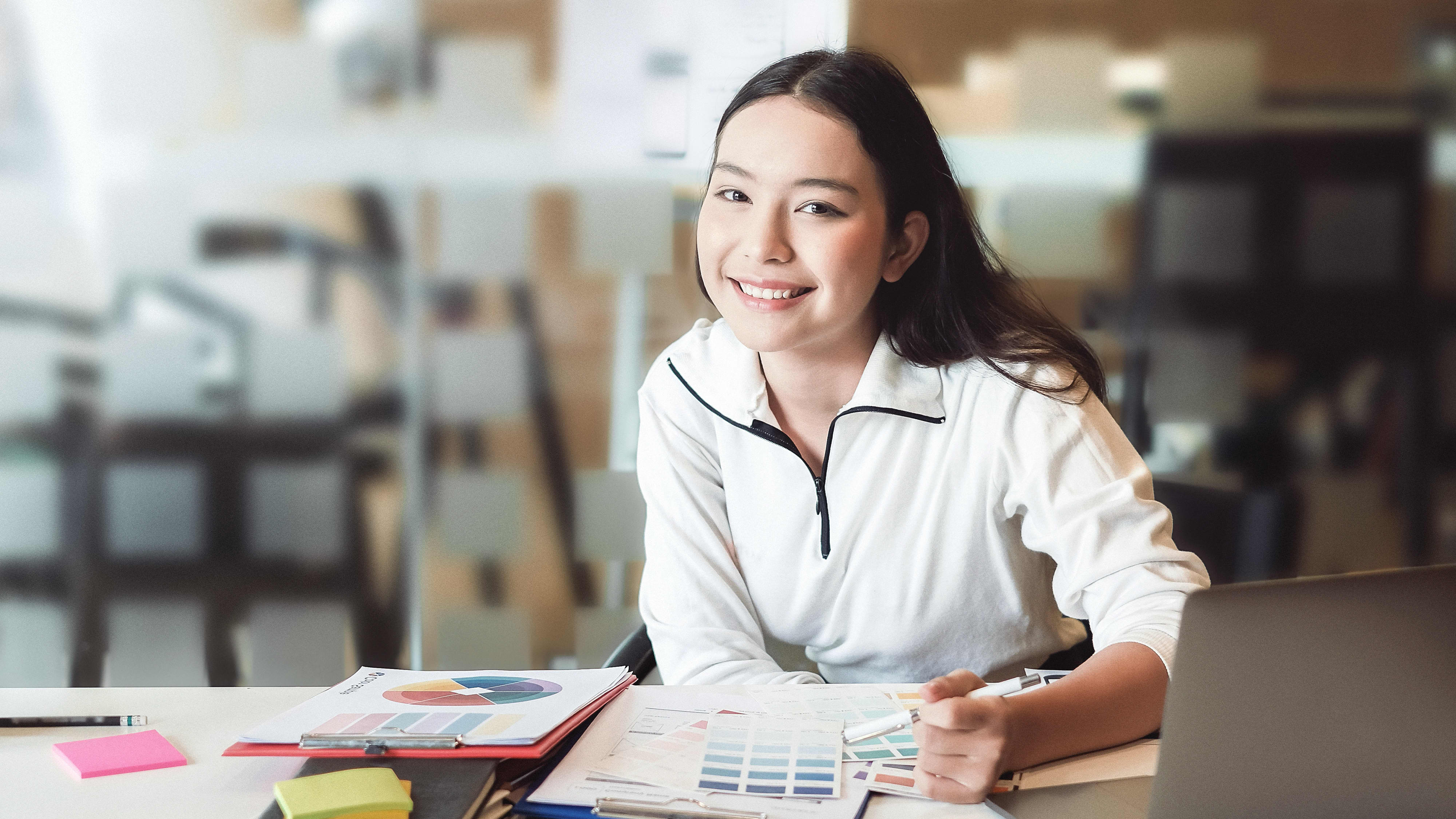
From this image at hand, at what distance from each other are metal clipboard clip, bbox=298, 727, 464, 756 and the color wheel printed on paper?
8 cm

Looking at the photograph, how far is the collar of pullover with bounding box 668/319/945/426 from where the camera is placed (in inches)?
47.6

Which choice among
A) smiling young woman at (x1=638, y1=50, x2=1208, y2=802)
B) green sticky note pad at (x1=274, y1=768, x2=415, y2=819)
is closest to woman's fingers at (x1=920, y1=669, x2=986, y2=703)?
smiling young woman at (x1=638, y1=50, x2=1208, y2=802)

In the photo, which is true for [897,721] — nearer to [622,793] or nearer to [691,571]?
Answer: [622,793]

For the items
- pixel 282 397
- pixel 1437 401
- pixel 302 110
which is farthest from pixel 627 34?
pixel 1437 401

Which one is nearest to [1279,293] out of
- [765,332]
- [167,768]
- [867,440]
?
[867,440]

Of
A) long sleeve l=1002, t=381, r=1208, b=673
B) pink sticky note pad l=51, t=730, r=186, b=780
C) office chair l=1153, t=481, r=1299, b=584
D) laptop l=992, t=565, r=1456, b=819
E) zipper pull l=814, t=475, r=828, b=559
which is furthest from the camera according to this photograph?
office chair l=1153, t=481, r=1299, b=584

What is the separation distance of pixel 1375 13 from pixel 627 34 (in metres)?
1.61

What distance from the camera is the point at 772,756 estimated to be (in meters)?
0.80

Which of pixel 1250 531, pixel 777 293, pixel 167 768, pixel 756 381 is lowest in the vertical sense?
pixel 1250 531

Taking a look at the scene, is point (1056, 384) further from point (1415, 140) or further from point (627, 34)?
point (1415, 140)

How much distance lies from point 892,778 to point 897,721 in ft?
0.23

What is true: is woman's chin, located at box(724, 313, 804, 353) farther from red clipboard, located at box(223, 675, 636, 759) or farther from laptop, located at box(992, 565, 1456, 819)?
laptop, located at box(992, 565, 1456, 819)

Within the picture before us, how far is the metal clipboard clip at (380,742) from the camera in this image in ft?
2.51

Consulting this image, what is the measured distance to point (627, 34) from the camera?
2234 millimetres
